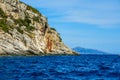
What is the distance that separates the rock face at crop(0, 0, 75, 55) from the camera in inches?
5901

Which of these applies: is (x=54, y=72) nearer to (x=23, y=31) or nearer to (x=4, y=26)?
(x=4, y=26)

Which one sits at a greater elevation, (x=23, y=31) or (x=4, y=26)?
(x=4, y=26)

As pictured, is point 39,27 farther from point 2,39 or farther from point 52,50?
point 2,39

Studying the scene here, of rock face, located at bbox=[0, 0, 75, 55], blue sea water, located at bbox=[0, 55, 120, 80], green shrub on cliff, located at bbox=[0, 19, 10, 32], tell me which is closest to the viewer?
blue sea water, located at bbox=[0, 55, 120, 80]

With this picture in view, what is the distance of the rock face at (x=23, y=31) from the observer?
492 feet

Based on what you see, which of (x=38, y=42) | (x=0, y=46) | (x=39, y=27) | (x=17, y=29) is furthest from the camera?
(x=39, y=27)

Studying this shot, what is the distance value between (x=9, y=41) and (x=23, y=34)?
57.7ft

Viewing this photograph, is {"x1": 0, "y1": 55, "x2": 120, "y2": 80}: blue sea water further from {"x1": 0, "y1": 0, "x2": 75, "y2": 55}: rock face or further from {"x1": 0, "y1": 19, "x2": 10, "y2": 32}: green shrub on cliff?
{"x1": 0, "y1": 19, "x2": 10, "y2": 32}: green shrub on cliff

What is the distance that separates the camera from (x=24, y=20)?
17925cm

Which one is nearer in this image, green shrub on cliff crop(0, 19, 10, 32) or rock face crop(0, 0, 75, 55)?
rock face crop(0, 0, 75, 55)

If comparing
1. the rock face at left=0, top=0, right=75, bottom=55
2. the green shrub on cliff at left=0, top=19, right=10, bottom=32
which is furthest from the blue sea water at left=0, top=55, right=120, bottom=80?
the green shrub on cliff at left=0, top=19, right=10, bottom=32

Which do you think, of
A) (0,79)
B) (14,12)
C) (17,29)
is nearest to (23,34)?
(17,29)

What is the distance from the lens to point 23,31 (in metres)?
167

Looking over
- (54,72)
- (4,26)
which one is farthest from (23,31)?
(54,72)
